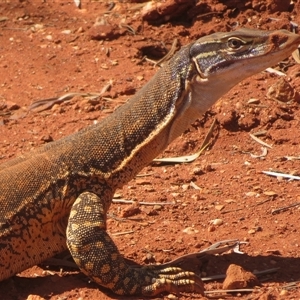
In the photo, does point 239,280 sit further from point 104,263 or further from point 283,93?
point 283,93

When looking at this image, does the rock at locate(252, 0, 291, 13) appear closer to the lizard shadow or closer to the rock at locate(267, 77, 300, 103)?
the rock at locate(267, 77, 300, 103)

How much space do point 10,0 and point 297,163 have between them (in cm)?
657

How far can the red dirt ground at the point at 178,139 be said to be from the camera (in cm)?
715

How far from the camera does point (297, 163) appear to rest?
8844 mm

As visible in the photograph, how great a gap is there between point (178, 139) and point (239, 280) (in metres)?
3.36

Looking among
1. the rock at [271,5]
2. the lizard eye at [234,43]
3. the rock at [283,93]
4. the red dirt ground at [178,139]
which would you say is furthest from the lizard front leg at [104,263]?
the rock at [271,5]

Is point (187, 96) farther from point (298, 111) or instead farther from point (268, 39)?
point (298, 111)

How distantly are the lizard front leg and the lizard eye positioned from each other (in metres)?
1.67

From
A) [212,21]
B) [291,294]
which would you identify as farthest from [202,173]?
[212,21]

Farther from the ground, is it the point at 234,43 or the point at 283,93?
the point at 234,43

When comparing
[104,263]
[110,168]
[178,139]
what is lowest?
[178,139]

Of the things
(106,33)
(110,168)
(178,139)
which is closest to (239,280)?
(110,168)

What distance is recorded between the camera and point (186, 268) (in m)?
7.03

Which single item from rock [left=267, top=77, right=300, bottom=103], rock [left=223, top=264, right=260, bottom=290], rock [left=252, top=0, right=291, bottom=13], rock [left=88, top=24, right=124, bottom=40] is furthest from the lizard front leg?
rock [left=252, top=0, right=291, bottom=13]
